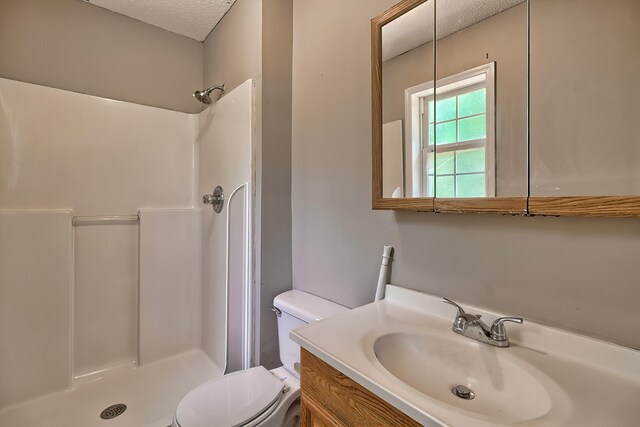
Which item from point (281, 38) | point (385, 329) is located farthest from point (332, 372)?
point (281, 38)

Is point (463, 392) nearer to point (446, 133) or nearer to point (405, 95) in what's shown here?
point (446, 133)

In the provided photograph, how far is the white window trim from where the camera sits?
84 cm

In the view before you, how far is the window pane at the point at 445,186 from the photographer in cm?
93

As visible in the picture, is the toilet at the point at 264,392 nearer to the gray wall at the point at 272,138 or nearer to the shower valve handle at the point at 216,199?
the gray wall at the point at 272,138

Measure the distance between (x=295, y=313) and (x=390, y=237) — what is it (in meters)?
0.54

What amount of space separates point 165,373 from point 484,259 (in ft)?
6.25

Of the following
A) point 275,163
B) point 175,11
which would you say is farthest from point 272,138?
point 175,11

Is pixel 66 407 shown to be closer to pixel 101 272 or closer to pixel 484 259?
pixel 101 272

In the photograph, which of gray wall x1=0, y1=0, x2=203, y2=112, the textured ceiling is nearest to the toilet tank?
the textured ceiling

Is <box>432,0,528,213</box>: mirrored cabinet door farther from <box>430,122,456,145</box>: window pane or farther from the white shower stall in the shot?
the white shower stall

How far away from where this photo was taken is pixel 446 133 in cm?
95

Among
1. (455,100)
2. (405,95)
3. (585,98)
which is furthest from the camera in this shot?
(405,95)

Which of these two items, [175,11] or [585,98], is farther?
[175,11]

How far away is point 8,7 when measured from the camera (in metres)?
1.54
